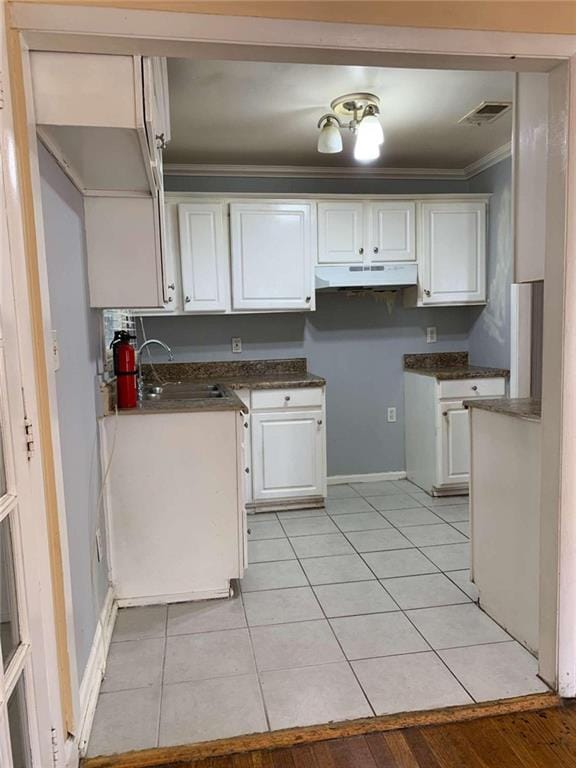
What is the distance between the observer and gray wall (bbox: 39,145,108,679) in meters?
1.59

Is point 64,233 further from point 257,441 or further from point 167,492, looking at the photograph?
point 257,441

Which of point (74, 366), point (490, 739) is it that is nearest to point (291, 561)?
point (490, 739)

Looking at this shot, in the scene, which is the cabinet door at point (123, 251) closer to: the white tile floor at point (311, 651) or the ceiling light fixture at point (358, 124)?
the ceiling light fixture at point (358, 124)

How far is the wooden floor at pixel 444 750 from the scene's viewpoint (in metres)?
1.48

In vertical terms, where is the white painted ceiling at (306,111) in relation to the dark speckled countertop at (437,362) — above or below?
above

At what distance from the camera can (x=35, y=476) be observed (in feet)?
4.24

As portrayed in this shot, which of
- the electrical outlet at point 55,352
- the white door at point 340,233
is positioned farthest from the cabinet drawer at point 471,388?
the electrical outlet at point 55,352

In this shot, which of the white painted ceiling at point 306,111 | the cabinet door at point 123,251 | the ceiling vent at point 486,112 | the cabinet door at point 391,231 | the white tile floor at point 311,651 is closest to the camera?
the white tile floor at point 311,651

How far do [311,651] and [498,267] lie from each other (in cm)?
298

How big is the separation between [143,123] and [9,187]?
389 mm

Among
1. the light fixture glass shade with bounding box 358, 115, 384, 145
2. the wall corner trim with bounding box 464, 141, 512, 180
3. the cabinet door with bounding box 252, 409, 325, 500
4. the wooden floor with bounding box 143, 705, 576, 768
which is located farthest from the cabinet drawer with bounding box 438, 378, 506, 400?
the wooden floor with bounding box 143, 705, 576, 768

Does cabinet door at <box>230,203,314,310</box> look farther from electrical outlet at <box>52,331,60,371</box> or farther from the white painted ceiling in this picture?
electrical outlet at <box>52,331,60,371</box>

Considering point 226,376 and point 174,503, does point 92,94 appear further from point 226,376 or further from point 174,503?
point 226,376

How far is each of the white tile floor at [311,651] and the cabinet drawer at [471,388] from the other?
1.10 m
